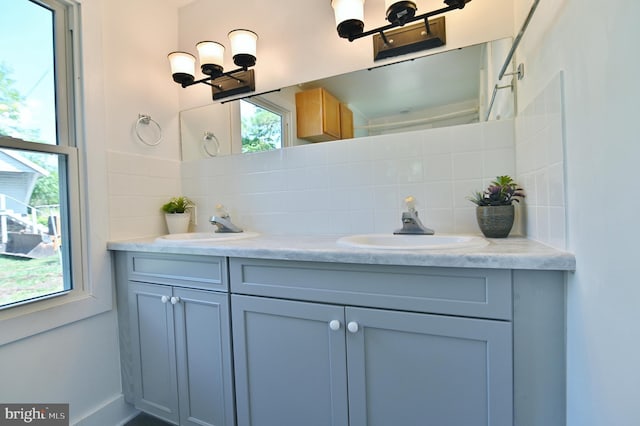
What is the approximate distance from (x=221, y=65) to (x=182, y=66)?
0.75 feet

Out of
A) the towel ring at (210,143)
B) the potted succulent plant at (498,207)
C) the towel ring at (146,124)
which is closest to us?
the potted succulent plant at (498,207)

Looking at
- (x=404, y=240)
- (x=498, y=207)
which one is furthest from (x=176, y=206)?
(x=498, y=207)

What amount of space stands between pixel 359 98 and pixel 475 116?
0.53 m

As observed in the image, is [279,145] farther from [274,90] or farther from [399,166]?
[399,166]

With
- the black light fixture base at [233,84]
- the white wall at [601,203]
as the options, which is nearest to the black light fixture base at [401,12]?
the white wall at [601,203]

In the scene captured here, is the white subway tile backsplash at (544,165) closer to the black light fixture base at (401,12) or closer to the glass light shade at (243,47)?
the black light fixture base at (401,12)

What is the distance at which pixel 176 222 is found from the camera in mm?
1810

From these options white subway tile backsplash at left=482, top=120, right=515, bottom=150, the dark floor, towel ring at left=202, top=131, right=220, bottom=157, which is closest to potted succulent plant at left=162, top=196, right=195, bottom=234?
towel ring at left=202, top=131, right=220, bottom=157

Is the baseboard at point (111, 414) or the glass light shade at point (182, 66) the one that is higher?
the glass light shade at point (182, 66)

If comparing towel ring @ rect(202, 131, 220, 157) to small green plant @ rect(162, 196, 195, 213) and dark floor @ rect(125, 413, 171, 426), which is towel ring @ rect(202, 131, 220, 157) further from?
dark floor @ rect(125, 413, 171, 426)

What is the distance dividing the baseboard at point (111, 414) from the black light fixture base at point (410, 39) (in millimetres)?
2118

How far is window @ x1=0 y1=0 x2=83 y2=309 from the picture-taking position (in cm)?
120

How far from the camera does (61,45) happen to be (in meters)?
1.40

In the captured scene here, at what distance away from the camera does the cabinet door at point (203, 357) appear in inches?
46.8
